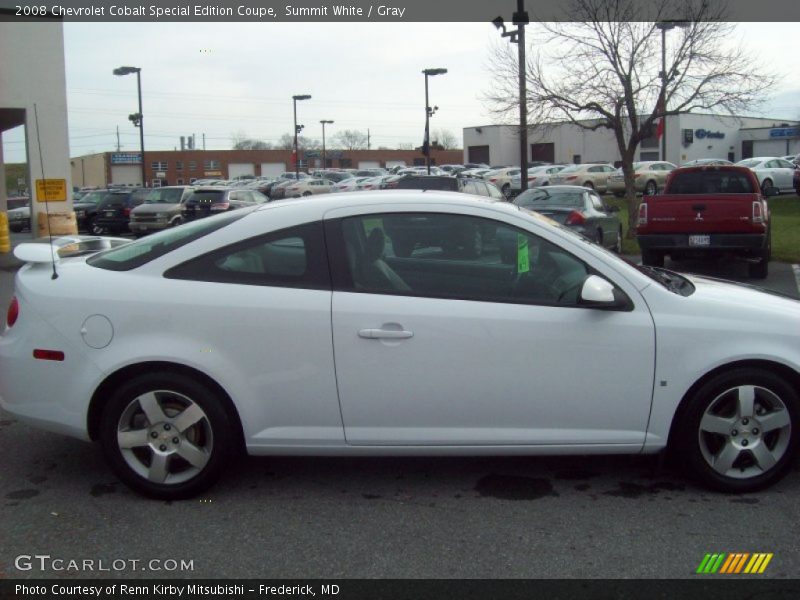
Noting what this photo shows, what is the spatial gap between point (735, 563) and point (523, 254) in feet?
5.87

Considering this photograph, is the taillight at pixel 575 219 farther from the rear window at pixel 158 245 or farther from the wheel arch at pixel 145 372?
the wheel arch at pixel 145 372

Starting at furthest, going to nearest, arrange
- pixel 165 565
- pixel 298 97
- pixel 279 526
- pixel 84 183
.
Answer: pixel 84 183 < pixel 298 97 < pixel 279 526 < pixel 165 565

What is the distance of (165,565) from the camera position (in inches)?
146

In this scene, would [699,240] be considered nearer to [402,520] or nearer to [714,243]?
[714,243]

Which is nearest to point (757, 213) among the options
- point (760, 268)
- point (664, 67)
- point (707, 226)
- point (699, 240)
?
point (707, 226)

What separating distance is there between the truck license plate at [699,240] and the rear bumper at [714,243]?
0.10ft

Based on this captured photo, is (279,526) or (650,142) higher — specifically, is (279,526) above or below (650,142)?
below

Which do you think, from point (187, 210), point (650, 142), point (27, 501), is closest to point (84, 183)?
point (650, 142)

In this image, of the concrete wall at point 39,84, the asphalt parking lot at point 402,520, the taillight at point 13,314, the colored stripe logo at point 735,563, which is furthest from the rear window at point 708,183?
the concrete wall at point 39,84

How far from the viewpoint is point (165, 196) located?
2764 cm

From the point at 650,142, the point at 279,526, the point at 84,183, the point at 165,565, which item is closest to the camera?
the point at 165,565

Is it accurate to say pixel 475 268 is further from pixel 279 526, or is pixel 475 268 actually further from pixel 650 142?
pixel 650 142

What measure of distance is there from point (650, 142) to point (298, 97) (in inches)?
1183

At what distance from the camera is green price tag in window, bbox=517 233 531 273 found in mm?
4453
